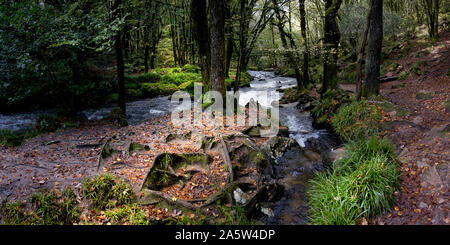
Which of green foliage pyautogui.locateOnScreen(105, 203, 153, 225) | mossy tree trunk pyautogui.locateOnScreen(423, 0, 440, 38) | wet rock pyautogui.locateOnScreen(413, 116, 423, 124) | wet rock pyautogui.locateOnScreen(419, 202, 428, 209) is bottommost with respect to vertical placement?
green foliage pyautogui.locateOnScreen(105, 203, 153, 225)

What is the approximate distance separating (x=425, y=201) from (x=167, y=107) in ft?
38.9

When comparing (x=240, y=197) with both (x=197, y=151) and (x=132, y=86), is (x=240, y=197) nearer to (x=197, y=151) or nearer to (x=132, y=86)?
(x=197, y=151)

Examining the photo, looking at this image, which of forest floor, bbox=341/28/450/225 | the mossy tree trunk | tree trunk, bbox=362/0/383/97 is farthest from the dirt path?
the mossy tree trunk

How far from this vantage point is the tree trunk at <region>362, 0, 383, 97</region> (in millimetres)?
9367

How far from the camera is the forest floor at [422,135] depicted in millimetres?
3922

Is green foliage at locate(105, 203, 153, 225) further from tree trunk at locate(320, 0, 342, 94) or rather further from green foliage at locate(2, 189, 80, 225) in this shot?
tree trunk at locate(320, 0, 342, 94)

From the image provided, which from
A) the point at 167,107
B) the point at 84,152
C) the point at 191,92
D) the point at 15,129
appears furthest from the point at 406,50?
the point at 15,129

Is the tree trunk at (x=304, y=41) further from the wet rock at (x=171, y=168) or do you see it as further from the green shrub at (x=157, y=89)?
the green shrub at (x=157, y=89)

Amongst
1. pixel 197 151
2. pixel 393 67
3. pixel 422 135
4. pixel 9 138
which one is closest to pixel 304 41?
pixel 422 135

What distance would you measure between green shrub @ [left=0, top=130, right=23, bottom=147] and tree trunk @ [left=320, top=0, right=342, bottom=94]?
1181 centimetres

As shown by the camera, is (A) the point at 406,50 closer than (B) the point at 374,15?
No

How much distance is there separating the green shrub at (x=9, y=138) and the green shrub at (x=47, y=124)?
2.33 ft
